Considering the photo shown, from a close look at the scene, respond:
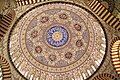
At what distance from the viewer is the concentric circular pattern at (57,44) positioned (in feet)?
56.9

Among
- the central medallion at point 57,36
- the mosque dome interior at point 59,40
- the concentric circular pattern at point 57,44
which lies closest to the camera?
the mosque dome interior at point 59,40

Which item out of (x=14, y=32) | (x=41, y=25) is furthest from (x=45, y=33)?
(x=14, y=32)

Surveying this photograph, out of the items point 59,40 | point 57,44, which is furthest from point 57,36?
point 57,44

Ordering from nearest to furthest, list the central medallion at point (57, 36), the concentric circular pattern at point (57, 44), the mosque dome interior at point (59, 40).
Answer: the mosque dome interior at point (59, 40) → the concentric circular pattern at point (57, 44) → the central medallion at point (57, 36)

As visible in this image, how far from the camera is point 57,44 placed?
20438 millimetres

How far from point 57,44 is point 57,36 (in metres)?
0.50

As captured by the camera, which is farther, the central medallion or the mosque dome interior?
the central medallion

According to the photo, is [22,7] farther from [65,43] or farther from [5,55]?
[65,43]

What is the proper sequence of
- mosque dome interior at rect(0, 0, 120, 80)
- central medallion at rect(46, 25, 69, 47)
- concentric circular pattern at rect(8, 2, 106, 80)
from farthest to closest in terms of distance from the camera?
central medallion at rect(46, 25, 69, 47), concentric circular pattern at rect(8, 2, 106, 80), mosque dome interior at rect(0, 0, 120, 80)

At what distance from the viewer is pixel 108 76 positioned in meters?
15.9

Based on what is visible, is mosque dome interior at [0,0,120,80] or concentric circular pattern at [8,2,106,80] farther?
concentric circular pattern at [8,2,106,80]

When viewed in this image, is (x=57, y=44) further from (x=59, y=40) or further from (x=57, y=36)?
(x=57, y=36)

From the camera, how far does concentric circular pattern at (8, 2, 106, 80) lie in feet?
56.9

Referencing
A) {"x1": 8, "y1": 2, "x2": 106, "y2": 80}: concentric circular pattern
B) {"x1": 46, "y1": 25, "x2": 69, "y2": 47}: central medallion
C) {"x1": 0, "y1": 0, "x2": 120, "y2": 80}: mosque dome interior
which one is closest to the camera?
{"x1": 0, "y1": 0, "x2": 120, "y2": 80}: mosque dome interior
